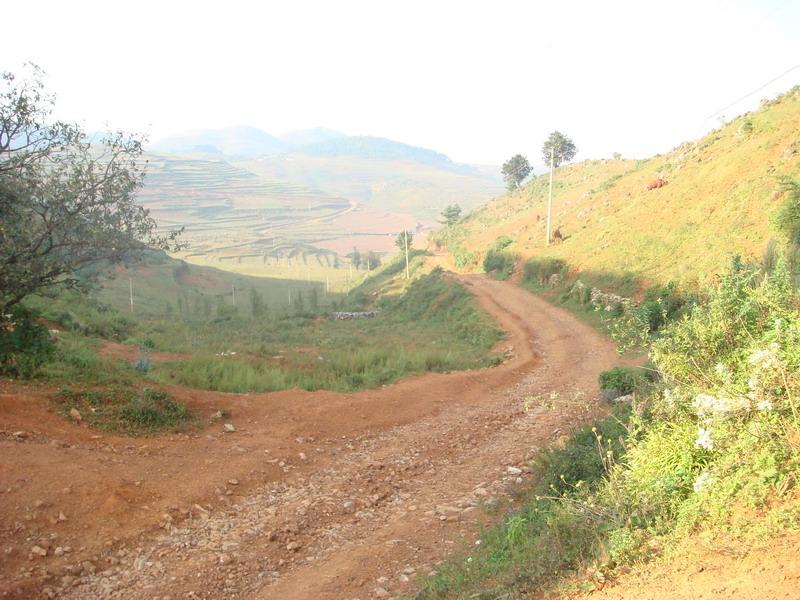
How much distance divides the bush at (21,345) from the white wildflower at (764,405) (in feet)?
34.5

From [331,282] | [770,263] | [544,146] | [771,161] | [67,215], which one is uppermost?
[544,146]

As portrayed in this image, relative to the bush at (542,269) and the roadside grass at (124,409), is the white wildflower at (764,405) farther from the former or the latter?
the bush at (542,269)

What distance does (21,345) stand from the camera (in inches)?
359

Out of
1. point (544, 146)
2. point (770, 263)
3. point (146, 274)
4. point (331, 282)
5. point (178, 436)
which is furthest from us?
point (331, 282)

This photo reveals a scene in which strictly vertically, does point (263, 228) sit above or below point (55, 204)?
above

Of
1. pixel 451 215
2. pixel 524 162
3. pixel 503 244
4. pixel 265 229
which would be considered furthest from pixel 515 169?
pixel 265 229

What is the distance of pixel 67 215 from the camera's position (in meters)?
9.18

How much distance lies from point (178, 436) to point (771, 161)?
24.8 meters

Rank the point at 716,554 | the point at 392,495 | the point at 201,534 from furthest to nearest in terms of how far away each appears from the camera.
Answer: the point at 392,495
the point at 201,534
the point at 716,554

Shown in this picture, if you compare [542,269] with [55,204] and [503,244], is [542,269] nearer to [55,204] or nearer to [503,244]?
[503,244]

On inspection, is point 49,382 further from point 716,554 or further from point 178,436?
point 716,554

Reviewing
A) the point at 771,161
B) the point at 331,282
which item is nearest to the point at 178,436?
the point at 771,161

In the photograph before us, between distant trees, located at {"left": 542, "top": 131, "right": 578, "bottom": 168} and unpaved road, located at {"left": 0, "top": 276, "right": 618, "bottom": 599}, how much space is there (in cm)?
6024

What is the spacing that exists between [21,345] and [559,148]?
66480 millimetres
